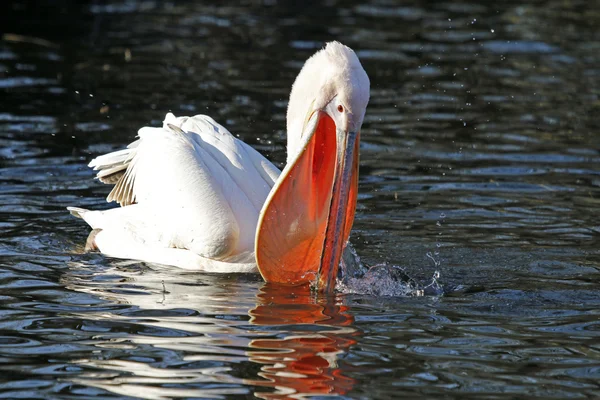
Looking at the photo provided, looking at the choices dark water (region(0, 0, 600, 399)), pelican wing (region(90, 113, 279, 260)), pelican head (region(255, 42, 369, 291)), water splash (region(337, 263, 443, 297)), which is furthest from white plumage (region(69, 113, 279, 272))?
water splash (region(337, 263, 443, 297))

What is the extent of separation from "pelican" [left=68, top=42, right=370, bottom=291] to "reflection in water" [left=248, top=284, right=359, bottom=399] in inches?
5.9

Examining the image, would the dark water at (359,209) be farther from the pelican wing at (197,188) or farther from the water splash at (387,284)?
the pelican wing at (197,188)

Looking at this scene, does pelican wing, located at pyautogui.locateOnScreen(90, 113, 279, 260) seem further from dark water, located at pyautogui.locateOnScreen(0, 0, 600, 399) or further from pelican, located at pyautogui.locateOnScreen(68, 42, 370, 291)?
dark water, located at pyautogui.locateOnScreen(0, 0, 600, 399)

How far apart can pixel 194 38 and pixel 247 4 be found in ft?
9.14

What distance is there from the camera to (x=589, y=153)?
8.05m

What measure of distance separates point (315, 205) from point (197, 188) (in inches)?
27.6

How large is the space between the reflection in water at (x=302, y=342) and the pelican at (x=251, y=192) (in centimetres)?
15

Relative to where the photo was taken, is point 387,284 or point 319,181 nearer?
point 319,181

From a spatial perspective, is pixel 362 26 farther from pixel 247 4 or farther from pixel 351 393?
pixel 351 393

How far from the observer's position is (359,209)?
6.88m

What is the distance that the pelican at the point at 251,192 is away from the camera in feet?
16.1

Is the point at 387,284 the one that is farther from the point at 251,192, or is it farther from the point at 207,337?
the point at 207,337

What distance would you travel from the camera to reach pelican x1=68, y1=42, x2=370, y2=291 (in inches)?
194

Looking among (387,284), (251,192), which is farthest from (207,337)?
(251,192)
